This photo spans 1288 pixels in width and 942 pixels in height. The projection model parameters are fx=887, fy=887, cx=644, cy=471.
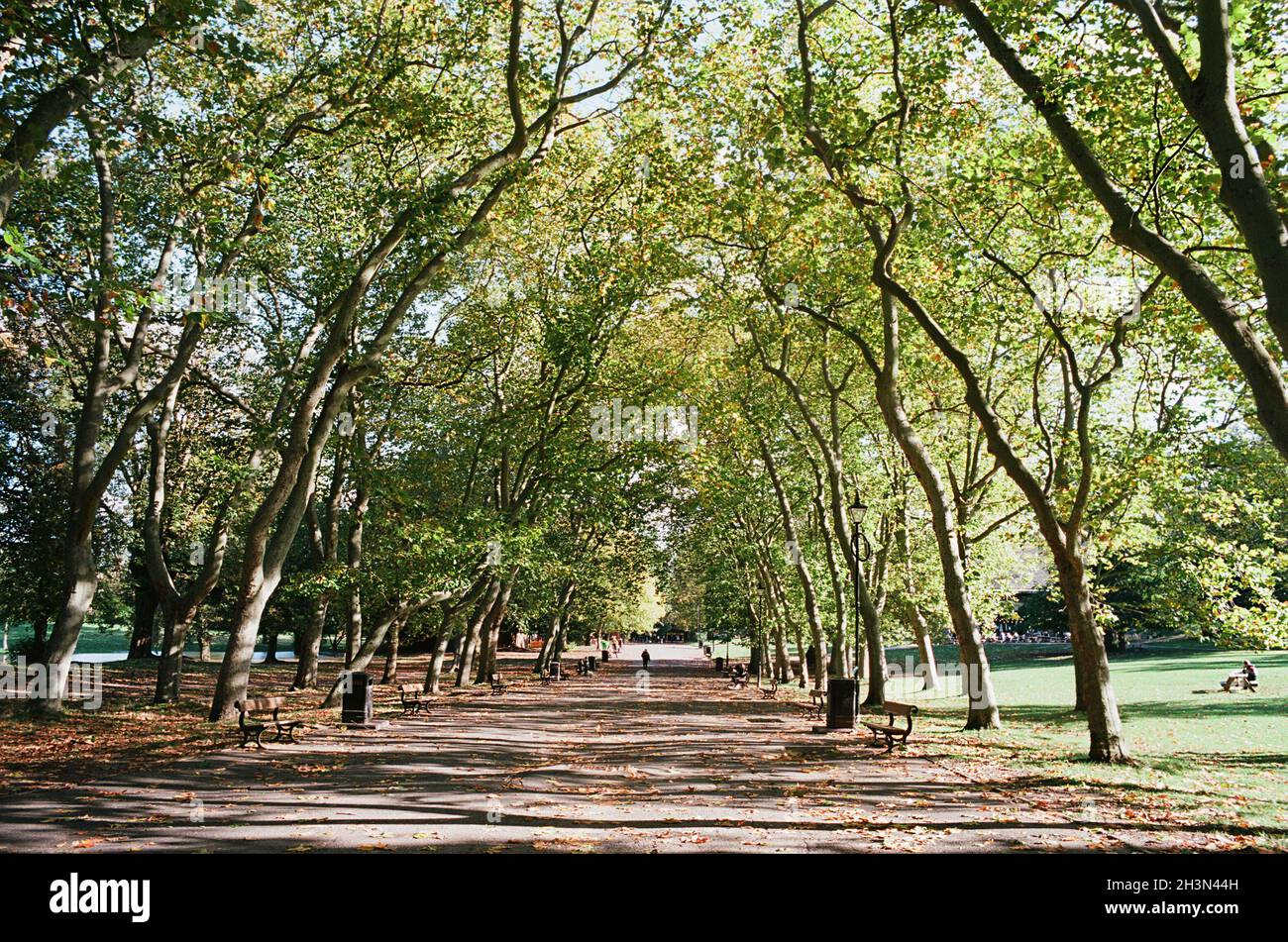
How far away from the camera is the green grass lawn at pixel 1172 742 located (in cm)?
1056

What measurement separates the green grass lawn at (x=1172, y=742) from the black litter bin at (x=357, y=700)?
12.3 metres

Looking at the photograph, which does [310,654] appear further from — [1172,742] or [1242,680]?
[1242,680]

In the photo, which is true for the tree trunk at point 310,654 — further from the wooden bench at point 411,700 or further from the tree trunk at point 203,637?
the tree trunk at point 203,637

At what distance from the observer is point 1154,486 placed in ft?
59.0

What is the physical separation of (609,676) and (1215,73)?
44785 millimetres

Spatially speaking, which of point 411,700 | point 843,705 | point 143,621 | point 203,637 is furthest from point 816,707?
point 203,637

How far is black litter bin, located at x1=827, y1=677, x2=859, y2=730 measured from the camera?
19547mm

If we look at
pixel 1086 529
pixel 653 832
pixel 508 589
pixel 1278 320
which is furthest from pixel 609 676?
pixel 1278 320

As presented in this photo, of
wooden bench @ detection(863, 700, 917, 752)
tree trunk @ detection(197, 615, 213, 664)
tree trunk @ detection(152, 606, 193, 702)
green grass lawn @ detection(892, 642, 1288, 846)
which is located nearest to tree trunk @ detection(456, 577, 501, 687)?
tree trunk @ detection(152, 606, 193, 702)

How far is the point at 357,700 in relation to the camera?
19.4 meters

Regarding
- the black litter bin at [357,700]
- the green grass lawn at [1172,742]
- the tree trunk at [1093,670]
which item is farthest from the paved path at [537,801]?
the tree trunk at [1093,670]

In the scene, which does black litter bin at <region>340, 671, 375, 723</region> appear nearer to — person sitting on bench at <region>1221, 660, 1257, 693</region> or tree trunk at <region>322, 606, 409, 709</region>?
tree trunk at <region>322, 606, 409, 709</region>

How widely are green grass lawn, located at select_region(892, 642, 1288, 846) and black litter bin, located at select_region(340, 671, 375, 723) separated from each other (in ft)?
40.5

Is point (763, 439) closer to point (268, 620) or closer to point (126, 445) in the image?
point (126, 445)
